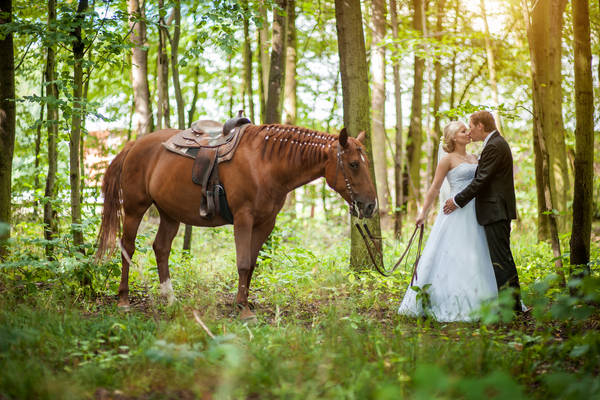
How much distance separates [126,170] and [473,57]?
47.7 ft

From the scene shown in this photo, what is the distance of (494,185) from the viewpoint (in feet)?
16.0

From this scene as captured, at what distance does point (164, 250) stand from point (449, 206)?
11.5ft

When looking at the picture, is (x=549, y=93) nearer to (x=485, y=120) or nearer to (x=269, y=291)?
(x=485, y=120)

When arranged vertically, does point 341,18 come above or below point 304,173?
above

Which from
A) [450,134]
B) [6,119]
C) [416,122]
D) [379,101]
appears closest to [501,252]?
[450,134]

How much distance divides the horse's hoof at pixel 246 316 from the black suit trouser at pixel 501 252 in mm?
2648

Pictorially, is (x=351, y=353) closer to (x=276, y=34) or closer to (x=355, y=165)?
(x=355, y=165)

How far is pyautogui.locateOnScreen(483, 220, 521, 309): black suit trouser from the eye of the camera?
4836mm

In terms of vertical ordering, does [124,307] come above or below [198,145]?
below

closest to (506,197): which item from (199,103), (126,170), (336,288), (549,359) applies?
(549,359)

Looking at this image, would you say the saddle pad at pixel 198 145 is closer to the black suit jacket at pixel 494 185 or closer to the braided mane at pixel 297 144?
the braided mane at pixel 297 144

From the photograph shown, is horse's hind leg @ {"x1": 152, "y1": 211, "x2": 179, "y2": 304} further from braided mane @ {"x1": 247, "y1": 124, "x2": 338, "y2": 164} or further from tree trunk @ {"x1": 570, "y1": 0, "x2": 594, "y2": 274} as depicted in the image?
tree trunk @ {"x1": 570, "y1": 0, "x2": 594, "y2": 274}

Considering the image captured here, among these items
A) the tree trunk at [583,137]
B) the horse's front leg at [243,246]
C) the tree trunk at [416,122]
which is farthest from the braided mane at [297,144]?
the tree trunk at [416,122]

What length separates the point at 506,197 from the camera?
4.86m
